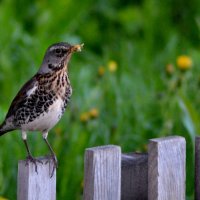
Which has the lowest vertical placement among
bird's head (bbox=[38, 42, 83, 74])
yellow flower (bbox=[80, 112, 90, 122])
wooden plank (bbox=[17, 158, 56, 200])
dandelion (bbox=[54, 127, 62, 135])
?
wooden plank (bbox=[17, 158, 56, 200])

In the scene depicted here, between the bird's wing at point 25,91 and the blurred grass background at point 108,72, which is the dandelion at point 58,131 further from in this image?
the bird's wing at point 25,91

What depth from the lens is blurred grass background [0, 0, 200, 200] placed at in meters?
5.69

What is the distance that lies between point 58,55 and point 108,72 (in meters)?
2.24

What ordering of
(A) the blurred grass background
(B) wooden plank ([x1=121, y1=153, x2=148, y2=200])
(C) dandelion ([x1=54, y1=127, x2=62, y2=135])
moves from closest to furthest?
(B) wooden plank ([x1=121, y1=153, x2=148, y2=200])
(A) the blurred grass background
(C) dandelion ([x1=54, y1=127, x2=62, y2=135])

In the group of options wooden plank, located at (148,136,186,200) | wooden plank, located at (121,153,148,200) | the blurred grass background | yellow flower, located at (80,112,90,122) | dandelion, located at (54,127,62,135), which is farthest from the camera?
yellow flower, located at (80,112,90,122)

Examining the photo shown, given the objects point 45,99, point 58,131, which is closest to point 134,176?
point 45,99

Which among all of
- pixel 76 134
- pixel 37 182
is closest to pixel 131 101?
pixel 76 134

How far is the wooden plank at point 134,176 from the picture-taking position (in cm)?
409

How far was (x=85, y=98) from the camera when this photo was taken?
6777 millimetres

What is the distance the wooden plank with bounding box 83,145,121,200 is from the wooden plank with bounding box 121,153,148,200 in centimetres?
20

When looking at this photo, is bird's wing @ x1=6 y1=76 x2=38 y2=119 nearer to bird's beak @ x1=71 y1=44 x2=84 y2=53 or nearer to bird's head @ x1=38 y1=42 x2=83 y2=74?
bird's head @ x1=38 y1=42 x2=83 y2=74

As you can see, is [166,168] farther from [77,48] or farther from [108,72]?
[108,72]

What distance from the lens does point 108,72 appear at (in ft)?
21.9

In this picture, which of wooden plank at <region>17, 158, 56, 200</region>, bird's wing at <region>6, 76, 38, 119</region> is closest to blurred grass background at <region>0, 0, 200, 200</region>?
bird's wing at <region>6, 76, 38, 119</region>
